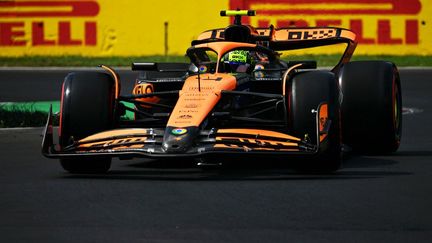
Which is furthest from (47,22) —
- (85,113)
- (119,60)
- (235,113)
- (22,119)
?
(85,113)

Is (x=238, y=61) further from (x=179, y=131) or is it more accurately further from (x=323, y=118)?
(x=179, y=131)

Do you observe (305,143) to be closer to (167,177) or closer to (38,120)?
(167,177)

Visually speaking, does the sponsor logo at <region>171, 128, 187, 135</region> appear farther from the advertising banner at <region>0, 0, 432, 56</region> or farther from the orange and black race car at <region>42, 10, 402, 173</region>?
the advertising banner at <region>0, 0, 432, 56</region>

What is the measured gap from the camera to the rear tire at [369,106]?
13.8 meters

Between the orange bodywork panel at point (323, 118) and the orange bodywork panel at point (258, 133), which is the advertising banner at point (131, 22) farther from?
the orange bodywork panel at point (258, 133)

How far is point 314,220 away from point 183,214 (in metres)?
0.97

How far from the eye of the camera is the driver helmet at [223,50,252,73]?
14.1 meters

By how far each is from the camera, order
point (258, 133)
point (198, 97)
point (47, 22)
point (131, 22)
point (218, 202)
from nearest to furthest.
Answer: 1. point (218, 202)
2. point (258, 133)
3. point (198, 97)
4. point (47, 22)
5. point (131, 22)

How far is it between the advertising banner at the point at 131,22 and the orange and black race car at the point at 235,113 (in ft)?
59.7

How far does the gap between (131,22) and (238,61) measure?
1976 cm

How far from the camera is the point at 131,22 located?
3372cm

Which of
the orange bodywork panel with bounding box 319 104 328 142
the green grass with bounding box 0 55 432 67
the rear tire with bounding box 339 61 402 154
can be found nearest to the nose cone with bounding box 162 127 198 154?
the orange bodywork panel with bounding box 319 104 328 142

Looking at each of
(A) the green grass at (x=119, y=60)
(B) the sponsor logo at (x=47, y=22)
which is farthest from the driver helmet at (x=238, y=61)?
(B) the sponsor logo at (x=47, y=22)

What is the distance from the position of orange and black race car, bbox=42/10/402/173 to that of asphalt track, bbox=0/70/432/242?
0.83 ft
